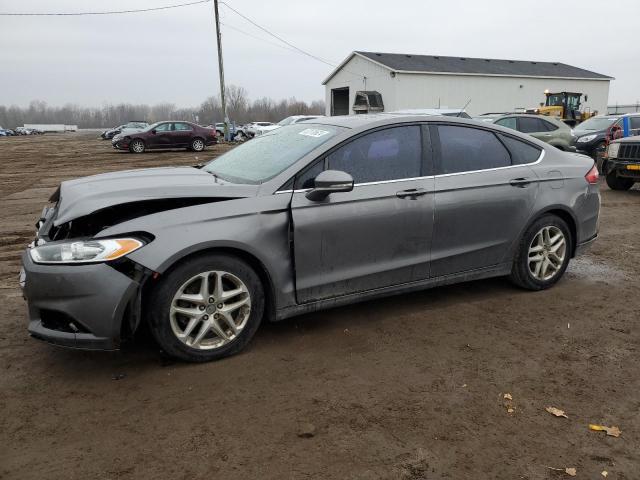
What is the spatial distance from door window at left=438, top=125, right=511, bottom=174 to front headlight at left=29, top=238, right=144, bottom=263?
2.46m

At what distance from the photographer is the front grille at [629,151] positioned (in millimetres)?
10820

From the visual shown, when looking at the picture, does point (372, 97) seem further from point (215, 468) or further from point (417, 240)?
point (215, 468)

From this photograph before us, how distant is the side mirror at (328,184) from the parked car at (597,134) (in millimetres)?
13298

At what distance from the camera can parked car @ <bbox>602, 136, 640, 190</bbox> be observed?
10891 mm

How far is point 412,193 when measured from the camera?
13.2ft

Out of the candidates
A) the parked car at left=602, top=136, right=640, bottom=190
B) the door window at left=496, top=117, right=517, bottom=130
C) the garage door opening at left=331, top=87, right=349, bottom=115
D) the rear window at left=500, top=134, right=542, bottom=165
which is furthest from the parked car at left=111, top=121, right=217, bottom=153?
the rear window at left=500, top=134, right=542, bottom=165

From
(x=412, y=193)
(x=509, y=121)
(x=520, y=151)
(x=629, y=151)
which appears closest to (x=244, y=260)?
(x=412, y=193)

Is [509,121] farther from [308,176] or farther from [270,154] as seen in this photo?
[308,176]

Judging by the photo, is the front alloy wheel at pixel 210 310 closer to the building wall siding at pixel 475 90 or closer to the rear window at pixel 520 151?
the rear window at pixel 520 151

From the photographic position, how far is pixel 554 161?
487 centimetres

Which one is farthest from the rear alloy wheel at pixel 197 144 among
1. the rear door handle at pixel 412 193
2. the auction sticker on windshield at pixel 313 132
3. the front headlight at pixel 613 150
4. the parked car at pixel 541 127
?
the rear door handle at pixel 412 193

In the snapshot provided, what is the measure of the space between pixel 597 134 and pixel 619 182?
3.91 m

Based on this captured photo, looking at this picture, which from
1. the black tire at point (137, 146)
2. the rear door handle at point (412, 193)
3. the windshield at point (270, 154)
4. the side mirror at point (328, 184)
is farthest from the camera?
the black tire at point (137, 146)

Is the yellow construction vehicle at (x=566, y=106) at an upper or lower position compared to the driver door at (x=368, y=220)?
upper
